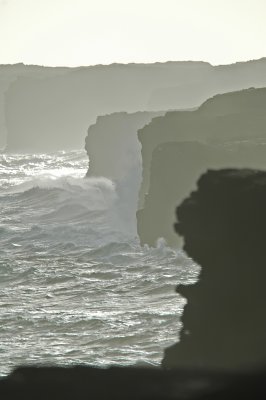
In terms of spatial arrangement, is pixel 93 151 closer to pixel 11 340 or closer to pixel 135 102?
pixel 11 340

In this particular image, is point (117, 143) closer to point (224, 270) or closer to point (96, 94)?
point (224, 270)

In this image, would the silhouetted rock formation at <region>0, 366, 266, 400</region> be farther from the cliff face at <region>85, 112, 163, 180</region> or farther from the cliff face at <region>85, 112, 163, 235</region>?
the cliff face at <region>85, 112, 163, 180</region>

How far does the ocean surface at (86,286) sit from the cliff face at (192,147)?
204 centimetres

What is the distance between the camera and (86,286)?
28578 mm

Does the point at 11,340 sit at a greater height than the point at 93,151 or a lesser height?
lesser

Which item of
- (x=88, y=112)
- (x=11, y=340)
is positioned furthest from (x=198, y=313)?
(x=88, y=112)

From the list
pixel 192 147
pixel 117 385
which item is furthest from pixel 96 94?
pixel 117 385

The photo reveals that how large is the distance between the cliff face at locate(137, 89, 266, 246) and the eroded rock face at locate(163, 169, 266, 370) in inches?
488

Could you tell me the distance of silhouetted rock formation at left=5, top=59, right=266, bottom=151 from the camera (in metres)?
131

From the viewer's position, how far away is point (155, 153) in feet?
102

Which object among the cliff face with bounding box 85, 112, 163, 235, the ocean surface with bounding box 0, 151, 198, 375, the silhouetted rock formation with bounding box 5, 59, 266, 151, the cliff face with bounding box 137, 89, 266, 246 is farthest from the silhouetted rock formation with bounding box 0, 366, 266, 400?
the silhouetted rock formation with bounding box 5, 59, 266, 151

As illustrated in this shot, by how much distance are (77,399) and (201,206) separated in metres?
4.56

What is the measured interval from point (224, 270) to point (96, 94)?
458ft

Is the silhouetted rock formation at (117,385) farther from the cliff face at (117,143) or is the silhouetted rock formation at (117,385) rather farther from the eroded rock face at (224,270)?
the cliff face at (117,143)
